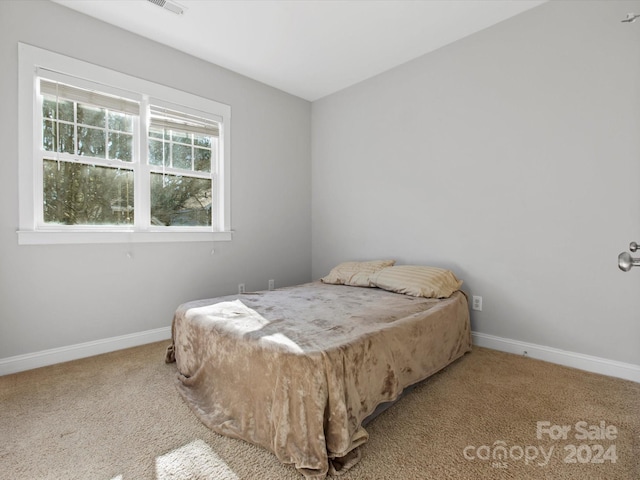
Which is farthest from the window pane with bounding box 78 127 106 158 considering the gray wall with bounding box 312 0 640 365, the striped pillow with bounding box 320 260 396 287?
the gray wall with bounding box 312 0 640 365

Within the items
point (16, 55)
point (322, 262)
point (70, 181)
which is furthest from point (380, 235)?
point (16, 55)

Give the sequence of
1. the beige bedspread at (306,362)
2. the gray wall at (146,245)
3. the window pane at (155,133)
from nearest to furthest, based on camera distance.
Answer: the beige bedspread at (306,362), the gray wall at (146,245), the window pane at (155,133)

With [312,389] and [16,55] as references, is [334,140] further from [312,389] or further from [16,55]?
[312,389]

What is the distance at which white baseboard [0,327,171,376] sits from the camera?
7.39ft

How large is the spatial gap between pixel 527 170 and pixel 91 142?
3.56 metres

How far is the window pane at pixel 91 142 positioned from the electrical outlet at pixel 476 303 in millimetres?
3445

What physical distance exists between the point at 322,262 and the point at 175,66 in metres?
2.68

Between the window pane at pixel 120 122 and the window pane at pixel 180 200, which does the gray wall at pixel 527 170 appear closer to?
the window pane at pixel 180 200

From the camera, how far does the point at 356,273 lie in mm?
3133

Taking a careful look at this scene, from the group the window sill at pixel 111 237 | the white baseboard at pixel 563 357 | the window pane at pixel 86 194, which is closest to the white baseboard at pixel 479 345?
the white baseboard at pixel 563 357

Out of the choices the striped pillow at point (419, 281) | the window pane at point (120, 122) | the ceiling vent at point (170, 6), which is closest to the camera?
the ceiling vent at point (170, 6)

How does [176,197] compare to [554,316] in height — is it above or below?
above

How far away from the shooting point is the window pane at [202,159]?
3.26 m

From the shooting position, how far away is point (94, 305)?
2.59 m
